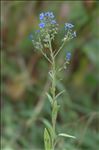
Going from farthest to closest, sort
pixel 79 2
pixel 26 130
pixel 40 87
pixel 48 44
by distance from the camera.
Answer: pixel 79 2
pixel 40 87
pixel 26 130
pixel 48 44

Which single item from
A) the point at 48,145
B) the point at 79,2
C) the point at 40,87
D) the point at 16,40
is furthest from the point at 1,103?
the point at 48,145

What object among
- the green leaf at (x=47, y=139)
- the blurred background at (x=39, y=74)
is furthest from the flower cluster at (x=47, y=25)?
the blurred background at (x=39, y=74)

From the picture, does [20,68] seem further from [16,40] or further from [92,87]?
[92,87]

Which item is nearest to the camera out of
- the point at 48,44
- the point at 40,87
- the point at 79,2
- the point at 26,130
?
the point at 48,44

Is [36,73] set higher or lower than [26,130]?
higher

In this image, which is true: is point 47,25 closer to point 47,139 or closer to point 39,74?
point 47,139

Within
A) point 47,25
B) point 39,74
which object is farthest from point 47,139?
point 39,74

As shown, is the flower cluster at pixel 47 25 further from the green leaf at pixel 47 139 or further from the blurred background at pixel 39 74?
the blurred background at pixel 39 74

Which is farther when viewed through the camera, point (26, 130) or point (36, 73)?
point (36, 73)
